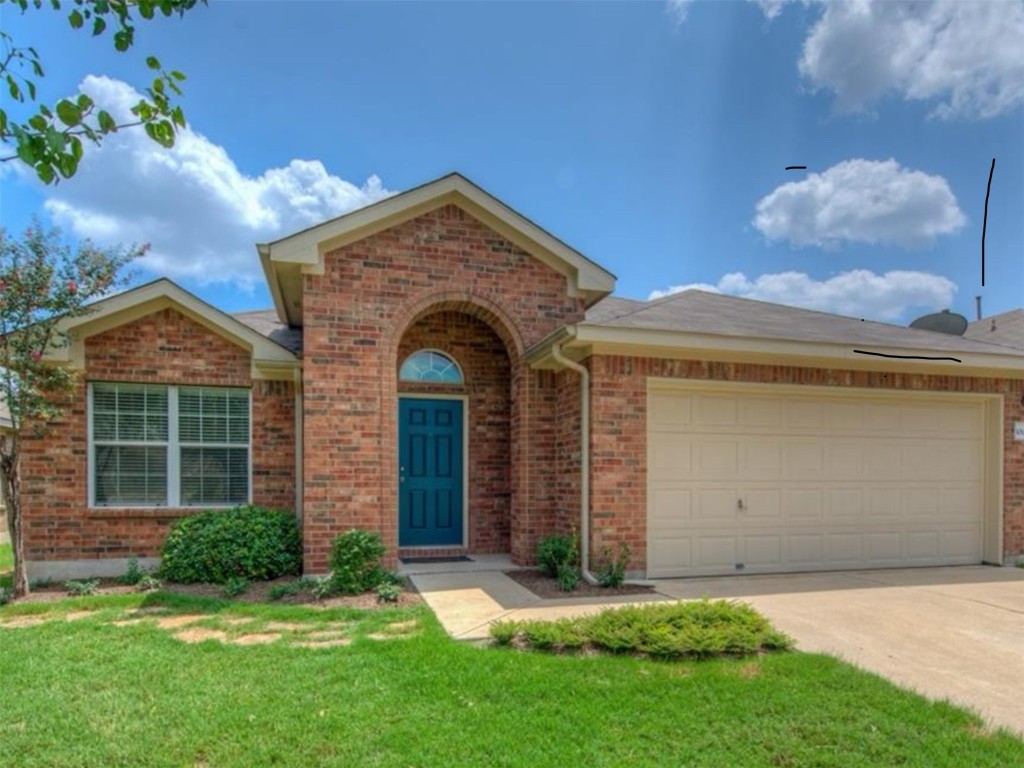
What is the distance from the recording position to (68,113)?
1.87 m

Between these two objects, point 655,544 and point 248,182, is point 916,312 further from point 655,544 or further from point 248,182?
point 248,182

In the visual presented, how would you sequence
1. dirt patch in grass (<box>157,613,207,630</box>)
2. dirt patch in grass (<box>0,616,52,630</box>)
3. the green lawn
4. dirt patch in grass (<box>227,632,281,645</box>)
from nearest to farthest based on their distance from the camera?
the green lawn
dirt patch in grass (<box>227,632,281,645</box>)
dirt patch in grass (<box>157,613,207,630</box>)
dirt patch in grass (<box>0,616,52,630</box>)

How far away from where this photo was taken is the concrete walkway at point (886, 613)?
4.50 meters

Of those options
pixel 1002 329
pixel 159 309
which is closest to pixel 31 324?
pixel 159 309

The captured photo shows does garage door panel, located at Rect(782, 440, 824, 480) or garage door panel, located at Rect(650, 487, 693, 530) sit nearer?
garage door panel, located at Rect(650, 487, 693, 530)

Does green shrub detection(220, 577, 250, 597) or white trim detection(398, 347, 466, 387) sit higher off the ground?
white trim detection(398, 347, 466, 387)

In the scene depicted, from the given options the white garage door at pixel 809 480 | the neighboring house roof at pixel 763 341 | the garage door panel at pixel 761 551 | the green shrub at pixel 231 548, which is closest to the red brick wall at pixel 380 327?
the green shrub at pixel 231 548

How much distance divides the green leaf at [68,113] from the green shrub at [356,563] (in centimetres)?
574

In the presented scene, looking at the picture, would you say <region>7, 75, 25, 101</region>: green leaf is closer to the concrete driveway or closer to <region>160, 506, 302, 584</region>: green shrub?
the concrete driveway

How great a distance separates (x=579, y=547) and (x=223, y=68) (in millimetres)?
6997

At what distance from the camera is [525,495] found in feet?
27.6

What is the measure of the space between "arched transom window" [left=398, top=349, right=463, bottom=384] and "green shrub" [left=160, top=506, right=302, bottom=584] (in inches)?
104

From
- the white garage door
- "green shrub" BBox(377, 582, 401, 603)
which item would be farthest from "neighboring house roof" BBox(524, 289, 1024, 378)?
"green shrub" BBox(377, 582, 401, 603)

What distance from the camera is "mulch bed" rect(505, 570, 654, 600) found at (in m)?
6.85
